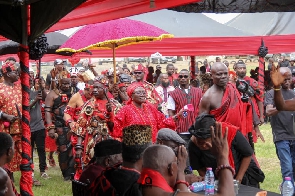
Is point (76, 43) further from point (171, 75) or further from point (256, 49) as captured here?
point (171, 75)

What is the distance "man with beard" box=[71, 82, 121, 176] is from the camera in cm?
896

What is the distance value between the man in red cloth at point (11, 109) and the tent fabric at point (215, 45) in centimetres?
578

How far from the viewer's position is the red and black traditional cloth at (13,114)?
9.13 metres

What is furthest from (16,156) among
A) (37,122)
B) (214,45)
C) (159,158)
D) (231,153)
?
(214,45)

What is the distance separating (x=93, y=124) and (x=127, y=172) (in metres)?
4.02

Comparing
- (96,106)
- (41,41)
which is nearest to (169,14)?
(96,106)

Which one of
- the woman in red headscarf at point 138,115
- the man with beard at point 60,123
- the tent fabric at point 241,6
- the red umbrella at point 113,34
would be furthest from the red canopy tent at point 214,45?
the tent fabric at point 241,6

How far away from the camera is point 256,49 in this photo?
15.5 m

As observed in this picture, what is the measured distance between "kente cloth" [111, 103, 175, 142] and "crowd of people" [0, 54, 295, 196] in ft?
0.05

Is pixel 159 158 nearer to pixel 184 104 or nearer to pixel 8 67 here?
pixel 8 67

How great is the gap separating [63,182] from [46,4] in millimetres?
5801

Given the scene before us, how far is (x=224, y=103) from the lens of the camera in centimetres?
772

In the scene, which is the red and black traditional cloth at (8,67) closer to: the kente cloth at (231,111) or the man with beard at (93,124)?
the man with beard at (93,124)

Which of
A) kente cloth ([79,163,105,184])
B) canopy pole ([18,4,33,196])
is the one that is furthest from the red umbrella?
kente cloth ([79,163,105,184])
